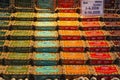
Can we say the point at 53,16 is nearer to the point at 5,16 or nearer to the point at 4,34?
the point at 5,16

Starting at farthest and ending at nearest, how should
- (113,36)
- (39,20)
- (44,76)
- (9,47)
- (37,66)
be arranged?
1. (39,20)
2. (113,36)
3. (9,47)
4. (37,66)
5. (44,76)

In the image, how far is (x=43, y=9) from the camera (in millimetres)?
12305

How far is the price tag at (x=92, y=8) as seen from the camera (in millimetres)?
8058

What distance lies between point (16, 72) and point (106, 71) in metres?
2.43

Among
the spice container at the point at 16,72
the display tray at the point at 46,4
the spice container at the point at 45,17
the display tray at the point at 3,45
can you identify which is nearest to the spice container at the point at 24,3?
the display tray at the point at 46,4

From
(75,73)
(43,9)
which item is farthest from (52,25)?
(75,73)

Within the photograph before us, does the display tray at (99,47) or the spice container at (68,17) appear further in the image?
the spice container at (68,17)

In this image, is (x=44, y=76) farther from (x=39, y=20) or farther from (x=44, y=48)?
(x=39, y=20)

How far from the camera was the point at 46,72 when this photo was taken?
911 cm

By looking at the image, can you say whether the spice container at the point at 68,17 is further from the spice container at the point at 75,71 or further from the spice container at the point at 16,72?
the spice container at the point at 16,72

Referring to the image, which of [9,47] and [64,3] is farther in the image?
[64,3]

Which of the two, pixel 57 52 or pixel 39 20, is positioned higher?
pixel 39 20

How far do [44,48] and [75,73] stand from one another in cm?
164

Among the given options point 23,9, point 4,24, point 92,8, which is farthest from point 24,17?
point 92,8
